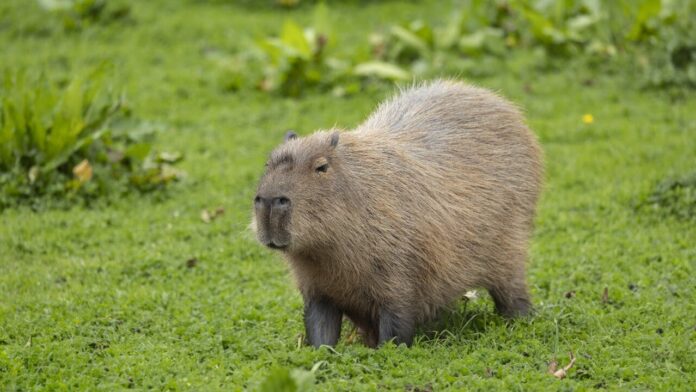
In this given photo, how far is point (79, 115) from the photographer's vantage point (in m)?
7.93

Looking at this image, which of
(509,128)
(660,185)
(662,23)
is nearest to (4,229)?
(509,128)

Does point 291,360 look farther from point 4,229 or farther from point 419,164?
point 4,229

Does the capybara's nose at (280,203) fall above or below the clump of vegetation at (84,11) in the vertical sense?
above

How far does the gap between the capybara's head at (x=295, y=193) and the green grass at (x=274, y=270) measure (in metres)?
0.62

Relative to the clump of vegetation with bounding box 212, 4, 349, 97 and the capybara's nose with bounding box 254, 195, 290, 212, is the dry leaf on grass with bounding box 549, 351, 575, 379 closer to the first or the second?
the capybara's nose with bounding box 254, 195, 290, 212

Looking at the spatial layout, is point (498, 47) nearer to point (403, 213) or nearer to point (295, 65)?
point (295, 65)

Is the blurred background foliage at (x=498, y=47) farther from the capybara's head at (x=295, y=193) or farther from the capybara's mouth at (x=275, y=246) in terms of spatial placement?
the capybara's mouth at (x=275, y=246)

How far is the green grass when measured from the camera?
4938 mm

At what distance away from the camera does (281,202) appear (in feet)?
15.8

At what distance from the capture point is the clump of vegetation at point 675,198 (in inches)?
285

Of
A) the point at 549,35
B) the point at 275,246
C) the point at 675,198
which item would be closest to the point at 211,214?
the point at 275,246

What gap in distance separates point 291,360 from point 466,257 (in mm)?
1133

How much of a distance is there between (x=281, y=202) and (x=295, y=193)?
0.28 ft

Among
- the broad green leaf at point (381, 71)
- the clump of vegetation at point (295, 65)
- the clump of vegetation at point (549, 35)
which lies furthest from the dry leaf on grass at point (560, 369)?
the clump of vegetation at point (295, 65)
